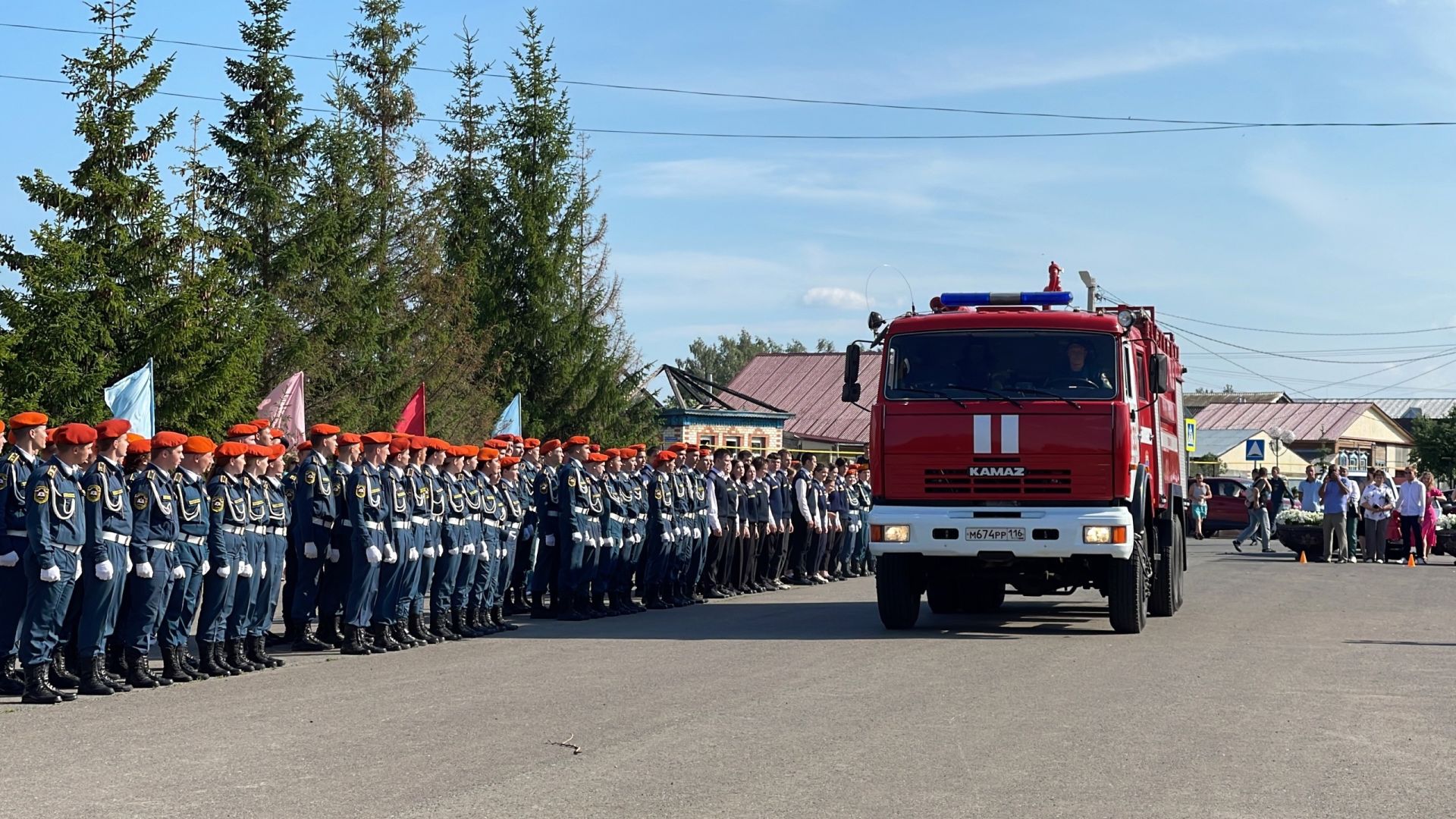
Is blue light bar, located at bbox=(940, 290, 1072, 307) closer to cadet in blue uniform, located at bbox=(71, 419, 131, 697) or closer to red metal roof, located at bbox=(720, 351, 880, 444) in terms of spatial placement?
cadet in blue uniform, located at bbox=(71, 419, 131, 697)

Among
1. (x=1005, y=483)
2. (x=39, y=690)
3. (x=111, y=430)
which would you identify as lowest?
(x=39, y=690)

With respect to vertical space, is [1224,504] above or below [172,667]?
above

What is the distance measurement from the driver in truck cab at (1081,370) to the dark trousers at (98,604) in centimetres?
790

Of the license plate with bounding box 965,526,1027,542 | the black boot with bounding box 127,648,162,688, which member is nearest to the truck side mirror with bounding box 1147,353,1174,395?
the license plate with bounding box 965,526,1027,542

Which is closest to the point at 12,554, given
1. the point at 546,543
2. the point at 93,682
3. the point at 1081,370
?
the point at 93,682

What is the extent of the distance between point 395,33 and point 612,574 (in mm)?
28150

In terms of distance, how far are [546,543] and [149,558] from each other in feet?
19.5

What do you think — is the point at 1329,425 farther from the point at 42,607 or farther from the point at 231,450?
the point at 42,607

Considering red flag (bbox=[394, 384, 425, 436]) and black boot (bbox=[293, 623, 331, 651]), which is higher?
red flag (bbox=[394, 384, 425, 436])

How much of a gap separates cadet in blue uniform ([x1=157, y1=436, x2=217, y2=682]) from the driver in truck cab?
7234mm

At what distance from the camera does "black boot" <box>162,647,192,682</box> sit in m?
11.4

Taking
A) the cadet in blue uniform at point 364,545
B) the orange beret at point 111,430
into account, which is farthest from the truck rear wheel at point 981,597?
the orange beret at point 111,430

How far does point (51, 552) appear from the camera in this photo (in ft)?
33.9

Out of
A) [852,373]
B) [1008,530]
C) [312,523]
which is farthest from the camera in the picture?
[852,373]
